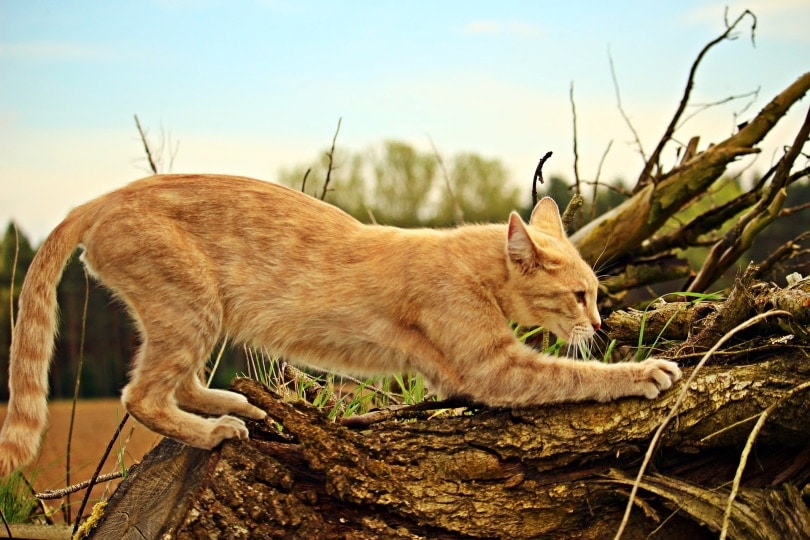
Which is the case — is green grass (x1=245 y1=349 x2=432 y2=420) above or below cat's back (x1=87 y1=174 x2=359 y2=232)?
below

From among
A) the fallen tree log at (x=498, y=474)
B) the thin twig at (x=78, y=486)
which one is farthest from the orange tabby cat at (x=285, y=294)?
the thin twig at (x=78, y=486)

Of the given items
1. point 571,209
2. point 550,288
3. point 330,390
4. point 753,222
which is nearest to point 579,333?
point 550,288

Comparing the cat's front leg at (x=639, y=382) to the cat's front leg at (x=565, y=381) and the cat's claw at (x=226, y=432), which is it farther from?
the cat's claw at (x=226, y=432)

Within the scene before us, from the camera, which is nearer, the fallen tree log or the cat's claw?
the fallen tree log

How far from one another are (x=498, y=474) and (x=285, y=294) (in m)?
1.23

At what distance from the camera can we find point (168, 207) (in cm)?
334

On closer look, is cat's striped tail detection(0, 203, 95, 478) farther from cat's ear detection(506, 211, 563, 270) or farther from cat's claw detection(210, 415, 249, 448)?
cat's ear detection(506, 211, 563, 270)

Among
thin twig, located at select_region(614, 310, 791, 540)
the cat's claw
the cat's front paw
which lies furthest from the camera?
the cat's front paw

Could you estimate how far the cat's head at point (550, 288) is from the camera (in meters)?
3.36

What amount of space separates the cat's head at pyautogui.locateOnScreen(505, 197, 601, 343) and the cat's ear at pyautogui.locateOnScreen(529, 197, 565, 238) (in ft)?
0.76

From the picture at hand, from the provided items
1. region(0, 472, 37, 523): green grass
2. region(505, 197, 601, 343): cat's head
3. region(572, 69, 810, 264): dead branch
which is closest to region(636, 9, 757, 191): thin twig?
region(572, 69, 810, 264): dead branch

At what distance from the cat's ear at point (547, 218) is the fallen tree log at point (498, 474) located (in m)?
1.01

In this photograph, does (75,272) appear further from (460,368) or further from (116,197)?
(460,368)

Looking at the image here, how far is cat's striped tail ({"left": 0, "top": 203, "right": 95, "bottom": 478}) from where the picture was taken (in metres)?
3.25
